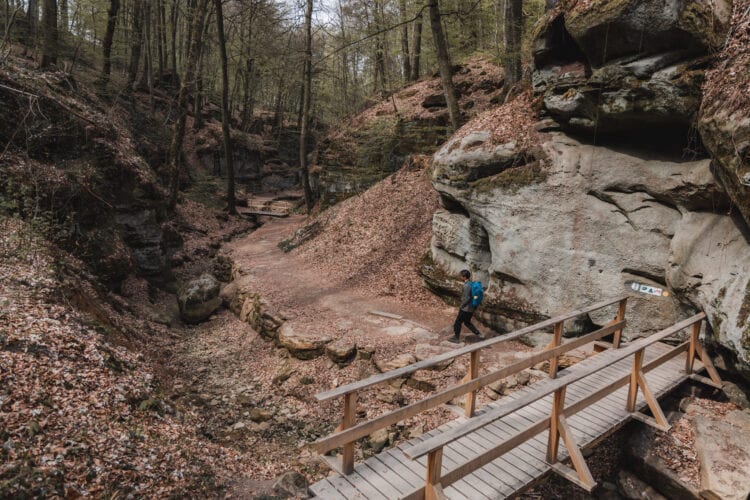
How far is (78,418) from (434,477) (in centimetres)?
469

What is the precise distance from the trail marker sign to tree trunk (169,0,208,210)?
60.5ft

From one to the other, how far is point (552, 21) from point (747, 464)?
989cm

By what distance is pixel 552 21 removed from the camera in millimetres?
10602

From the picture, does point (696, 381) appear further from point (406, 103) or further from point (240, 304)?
point (406, 103)

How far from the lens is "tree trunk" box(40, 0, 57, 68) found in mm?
16047

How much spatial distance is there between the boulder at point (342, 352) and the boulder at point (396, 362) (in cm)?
82

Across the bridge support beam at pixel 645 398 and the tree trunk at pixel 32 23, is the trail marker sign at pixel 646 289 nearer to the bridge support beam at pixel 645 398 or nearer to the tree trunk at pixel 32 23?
the bridge support beam at pixel 645 398

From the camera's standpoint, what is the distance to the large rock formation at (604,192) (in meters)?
7.89

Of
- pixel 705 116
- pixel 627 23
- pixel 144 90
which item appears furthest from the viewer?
pixel 144 90

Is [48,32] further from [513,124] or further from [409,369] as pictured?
[409,369]

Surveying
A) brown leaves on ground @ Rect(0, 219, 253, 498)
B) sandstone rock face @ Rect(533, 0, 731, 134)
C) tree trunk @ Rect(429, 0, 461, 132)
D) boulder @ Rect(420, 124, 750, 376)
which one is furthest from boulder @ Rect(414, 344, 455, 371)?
tree trunk @ Rect(429, 0, 461, 132)

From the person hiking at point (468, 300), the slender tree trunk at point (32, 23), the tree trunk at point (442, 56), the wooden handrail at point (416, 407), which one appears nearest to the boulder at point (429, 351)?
the person hiking at point (468, 300)

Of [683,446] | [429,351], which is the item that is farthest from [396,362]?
[683,446]

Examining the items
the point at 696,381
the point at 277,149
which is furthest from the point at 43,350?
the point at 277,149
